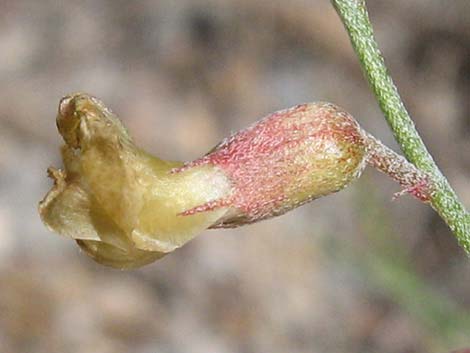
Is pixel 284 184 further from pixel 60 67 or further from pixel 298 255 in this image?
pixel 60 67

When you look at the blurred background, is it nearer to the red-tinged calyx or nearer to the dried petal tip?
the red-tinged calyx

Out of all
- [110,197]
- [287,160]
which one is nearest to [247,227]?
[287,160]

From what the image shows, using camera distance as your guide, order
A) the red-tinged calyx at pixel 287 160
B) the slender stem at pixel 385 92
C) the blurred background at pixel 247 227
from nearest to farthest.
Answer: the slender stem at pixel 385 92
the red-tinged calyx at pixel 287 160
the blurred background at pixel 247 227

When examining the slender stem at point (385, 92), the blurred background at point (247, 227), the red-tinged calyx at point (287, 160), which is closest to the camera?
the slender stem at point (385, 92)

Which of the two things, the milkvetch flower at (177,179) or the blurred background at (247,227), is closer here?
the milkvetch flower at (177,179)

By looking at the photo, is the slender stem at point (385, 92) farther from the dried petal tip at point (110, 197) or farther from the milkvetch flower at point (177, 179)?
the dried petal tip at point (110, 197)

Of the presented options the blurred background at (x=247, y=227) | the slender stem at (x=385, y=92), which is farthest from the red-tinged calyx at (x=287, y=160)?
the blurred background at (x=247, y=227)

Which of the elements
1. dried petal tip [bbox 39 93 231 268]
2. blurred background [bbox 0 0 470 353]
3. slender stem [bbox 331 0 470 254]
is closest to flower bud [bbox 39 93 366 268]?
dried petal tip [bbox 39 93 231 268]
